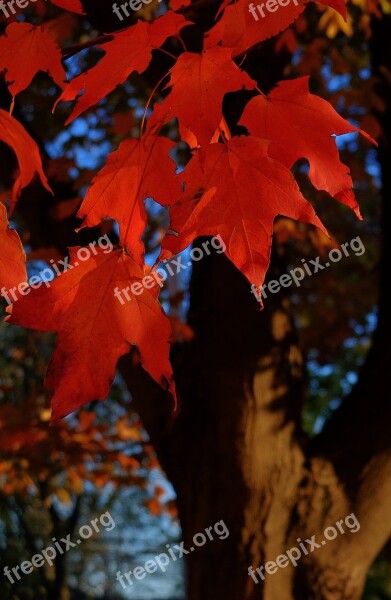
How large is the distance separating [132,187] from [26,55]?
0.34 metres

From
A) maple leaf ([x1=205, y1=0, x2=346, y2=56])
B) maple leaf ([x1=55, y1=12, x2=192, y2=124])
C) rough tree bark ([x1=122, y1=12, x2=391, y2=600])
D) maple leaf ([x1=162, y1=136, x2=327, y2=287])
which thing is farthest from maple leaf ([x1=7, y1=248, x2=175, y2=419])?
rough tree bark ([x1=122, y1=12, x2=391, y2=600])

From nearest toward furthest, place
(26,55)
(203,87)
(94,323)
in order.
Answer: (203,87) → (94,323) → (26,55)

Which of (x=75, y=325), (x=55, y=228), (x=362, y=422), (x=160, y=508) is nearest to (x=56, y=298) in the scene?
(x=75, y=325)

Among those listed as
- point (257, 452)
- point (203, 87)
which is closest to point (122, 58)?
point (203, 87)

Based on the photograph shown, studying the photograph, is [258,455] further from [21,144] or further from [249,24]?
[249,24]

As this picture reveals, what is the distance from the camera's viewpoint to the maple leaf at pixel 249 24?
1.14m

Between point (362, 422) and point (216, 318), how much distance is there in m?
0.63

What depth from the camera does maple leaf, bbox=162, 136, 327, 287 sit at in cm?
113

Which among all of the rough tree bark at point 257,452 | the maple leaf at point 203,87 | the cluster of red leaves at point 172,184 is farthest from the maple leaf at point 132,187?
the rough tree bark at point 257,452

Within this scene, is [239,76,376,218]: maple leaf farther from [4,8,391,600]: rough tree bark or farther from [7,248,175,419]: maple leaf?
[4,8,391,600]: rough tree bark

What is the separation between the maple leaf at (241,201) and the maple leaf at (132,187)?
0.08 metres

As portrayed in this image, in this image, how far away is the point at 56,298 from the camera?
119 cm

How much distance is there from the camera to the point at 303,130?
1248 mm

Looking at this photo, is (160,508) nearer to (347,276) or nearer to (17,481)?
(17,481)
